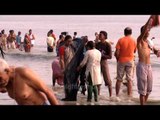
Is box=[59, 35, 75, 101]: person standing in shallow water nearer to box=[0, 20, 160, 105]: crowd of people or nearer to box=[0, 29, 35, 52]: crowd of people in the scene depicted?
box=[0, 20, 160, 105]: crowd of people

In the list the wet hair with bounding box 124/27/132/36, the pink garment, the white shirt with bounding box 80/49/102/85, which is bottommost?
the pink garment

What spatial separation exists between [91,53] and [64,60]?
983 mm

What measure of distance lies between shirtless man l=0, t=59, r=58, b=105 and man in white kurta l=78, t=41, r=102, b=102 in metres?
4.49

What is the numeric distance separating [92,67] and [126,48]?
72cm

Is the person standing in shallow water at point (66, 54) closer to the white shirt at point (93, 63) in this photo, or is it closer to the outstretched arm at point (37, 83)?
the white shirt at point (93, 63)

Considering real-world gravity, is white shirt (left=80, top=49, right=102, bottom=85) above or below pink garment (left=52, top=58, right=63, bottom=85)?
above

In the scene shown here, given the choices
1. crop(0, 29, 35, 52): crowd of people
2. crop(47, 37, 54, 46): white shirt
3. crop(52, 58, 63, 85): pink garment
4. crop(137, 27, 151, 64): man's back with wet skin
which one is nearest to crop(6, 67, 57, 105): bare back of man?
crop(137, 27, 151, 64): man's back with wet skin

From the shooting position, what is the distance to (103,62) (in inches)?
467

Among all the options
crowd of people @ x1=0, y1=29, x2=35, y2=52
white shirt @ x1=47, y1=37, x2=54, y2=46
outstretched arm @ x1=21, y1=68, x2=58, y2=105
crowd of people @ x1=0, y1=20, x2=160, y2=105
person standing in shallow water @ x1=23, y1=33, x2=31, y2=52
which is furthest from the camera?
person standing in shallow water @ x1=23, y1=33, x2=31, y2=52

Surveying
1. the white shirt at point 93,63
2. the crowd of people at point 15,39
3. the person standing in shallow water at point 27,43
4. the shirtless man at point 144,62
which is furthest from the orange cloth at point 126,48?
the person standing in shallow water at point 27,43

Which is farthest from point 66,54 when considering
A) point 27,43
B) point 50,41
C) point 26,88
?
point 27,43

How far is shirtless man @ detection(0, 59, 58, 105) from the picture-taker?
20.6 ft

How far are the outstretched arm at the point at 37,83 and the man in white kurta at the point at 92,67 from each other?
4.60m

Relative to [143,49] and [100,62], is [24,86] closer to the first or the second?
[143,49]
